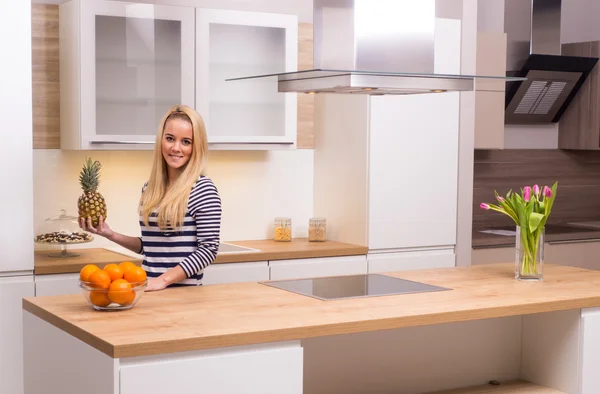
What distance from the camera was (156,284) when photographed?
2.93m

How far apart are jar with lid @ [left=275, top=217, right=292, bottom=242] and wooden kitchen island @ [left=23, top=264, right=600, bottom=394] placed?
4.80ft

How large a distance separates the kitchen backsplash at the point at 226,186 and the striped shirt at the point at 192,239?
123 centimetres

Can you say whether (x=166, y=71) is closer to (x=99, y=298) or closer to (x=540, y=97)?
(x=99, y=298)

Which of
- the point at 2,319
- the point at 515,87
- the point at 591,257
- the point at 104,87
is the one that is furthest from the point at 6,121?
the point at 591,257

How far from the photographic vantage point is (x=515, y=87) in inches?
214

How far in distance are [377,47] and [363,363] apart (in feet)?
3.52

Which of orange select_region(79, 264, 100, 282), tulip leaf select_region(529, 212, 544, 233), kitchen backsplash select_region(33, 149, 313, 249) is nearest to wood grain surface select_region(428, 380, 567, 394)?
tulip leaf select_region(529, 212, 544, 233)

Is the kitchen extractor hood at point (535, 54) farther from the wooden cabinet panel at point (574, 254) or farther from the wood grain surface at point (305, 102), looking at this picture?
the wood grain surface at point (305, 102)

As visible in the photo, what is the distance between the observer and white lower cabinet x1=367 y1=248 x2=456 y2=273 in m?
4.69

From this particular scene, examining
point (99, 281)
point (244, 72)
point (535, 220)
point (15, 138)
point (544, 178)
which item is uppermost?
point (244, 72)

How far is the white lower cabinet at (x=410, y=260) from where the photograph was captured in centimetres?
469

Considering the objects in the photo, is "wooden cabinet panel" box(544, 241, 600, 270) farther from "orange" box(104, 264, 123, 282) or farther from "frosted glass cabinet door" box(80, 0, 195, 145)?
"orange" box(104, 264, 123, 282)

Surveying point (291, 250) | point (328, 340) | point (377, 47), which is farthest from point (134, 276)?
point (291, 250)

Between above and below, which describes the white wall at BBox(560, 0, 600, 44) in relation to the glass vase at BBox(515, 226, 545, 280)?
above
